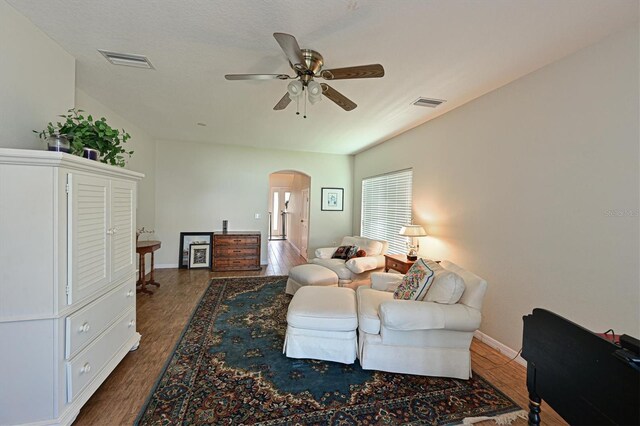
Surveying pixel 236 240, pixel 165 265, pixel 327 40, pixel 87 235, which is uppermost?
pixel 327 40

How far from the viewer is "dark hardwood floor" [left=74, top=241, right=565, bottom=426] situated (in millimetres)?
1719

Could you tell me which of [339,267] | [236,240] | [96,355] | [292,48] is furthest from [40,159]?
[236,240]

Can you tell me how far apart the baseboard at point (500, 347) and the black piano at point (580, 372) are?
4.40 feet

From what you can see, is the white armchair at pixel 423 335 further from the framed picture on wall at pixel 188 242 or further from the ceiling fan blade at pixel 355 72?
the framed picture on wall at pixel 188 242

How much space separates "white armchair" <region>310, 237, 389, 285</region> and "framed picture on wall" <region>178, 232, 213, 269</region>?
2622mm

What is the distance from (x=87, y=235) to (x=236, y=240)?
3.76 meters

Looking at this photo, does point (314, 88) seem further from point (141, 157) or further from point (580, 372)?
point (141, 157)

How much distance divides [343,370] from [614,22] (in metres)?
3.27

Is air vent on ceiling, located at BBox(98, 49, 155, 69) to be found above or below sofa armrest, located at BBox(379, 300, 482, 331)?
above

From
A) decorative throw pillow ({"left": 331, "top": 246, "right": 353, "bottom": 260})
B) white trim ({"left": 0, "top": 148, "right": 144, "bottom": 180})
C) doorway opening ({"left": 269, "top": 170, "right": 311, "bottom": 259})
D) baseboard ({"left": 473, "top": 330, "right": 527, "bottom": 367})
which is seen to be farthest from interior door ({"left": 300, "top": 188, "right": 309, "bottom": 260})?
white trim ({"left": 0, "top": 148, "right": 144, "bottom": 180})

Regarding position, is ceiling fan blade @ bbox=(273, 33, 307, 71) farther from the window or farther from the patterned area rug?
the window

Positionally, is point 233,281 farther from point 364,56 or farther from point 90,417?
point 364,56

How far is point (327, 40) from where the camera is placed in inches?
75.8

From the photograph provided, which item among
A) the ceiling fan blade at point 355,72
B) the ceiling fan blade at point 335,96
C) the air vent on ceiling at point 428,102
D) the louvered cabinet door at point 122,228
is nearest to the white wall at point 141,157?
the louvered cabinet door at point 122,228
